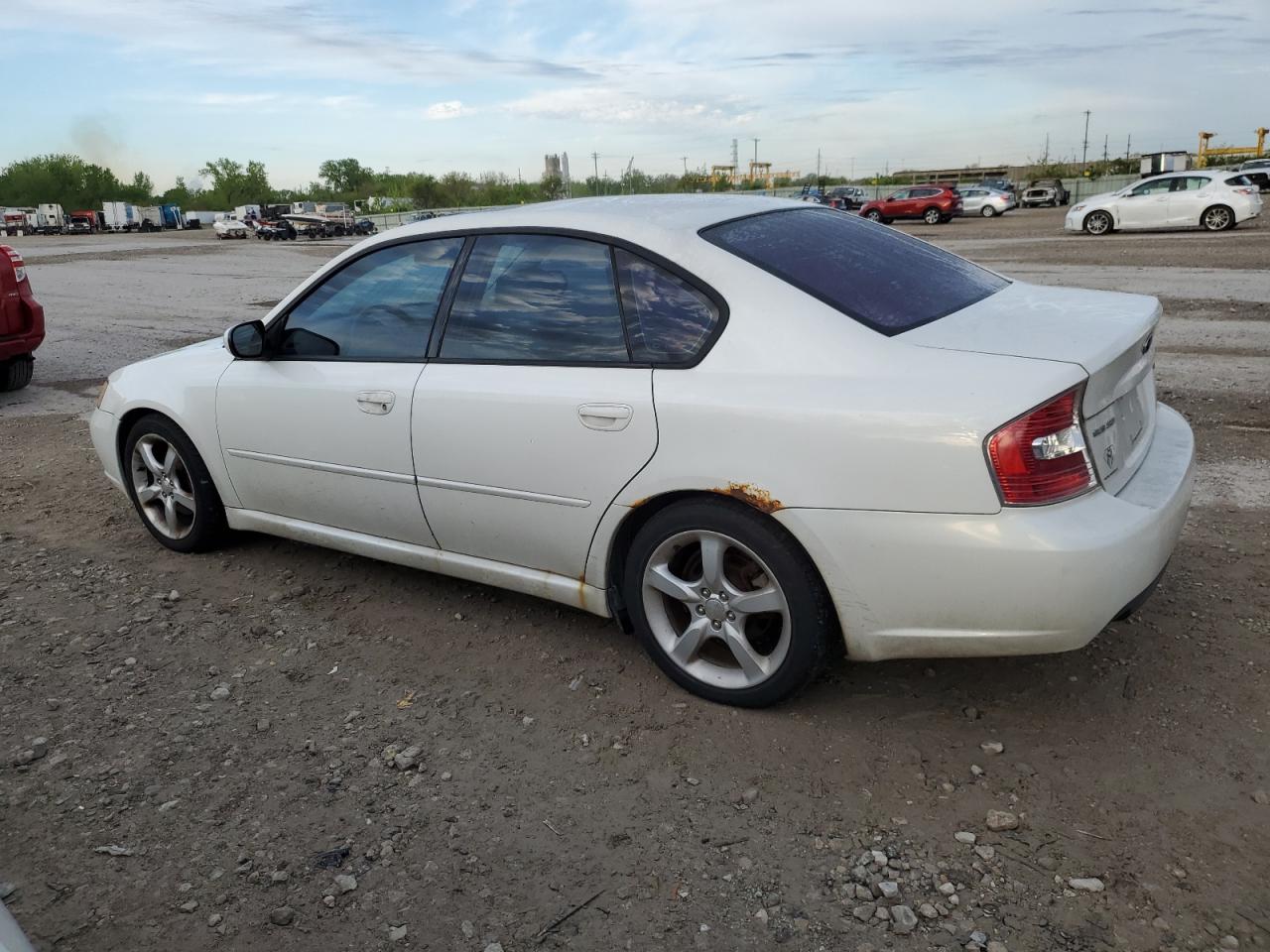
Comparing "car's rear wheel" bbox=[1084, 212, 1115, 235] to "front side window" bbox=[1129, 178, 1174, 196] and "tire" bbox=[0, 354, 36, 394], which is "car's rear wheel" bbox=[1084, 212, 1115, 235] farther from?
"tire" bbox=[0, 354, 36, 394]

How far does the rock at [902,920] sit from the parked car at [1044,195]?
52525 millimetres

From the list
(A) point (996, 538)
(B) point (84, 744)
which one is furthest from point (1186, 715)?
(B) point (84, 744)

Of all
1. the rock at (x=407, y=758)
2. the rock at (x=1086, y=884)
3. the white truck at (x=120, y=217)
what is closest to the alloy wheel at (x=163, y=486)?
the rock at (x=407, y=758)

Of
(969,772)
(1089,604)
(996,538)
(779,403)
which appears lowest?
(969,772)

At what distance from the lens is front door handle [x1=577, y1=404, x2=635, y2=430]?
316 centimetres

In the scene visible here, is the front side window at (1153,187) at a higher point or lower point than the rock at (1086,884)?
higher

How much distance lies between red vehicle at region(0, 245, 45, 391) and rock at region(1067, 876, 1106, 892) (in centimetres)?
881

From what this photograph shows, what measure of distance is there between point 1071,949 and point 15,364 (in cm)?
956

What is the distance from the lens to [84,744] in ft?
10.6

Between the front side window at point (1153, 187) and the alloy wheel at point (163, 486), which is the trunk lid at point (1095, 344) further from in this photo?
the front side window at point (1153, 187)

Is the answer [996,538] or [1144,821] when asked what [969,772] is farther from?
[996,538]

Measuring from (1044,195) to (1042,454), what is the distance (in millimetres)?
51864

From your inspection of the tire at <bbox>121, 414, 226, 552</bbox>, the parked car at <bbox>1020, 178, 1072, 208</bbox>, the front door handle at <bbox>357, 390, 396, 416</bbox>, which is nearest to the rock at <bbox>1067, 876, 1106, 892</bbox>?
the front door handle at <bbox>357, 390, 396, 416</bbox>

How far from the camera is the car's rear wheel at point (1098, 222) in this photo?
25172 millimetres
